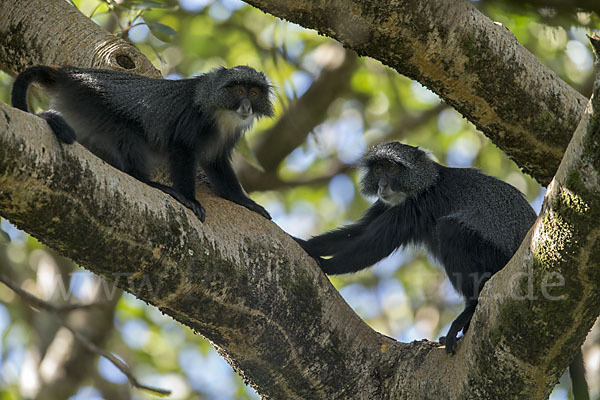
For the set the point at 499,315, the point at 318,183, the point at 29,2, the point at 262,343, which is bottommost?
the point at 499,315

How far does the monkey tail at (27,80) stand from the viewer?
4020mm

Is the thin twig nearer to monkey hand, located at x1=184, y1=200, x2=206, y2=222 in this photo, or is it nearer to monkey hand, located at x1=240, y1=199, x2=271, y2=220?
monkey hand, located at x1=184, y1=200, x2=206, y2=222

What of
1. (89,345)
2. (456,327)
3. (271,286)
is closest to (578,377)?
(456,327)

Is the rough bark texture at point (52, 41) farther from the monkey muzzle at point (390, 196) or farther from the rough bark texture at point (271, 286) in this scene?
the monkey muzzle at point (390, 196)

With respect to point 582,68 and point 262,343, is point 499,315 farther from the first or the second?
point 582,68

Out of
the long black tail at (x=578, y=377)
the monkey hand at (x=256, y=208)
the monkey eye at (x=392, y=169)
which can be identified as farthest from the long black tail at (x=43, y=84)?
the long black tail at (x=578, y=377)

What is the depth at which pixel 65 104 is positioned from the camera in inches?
182

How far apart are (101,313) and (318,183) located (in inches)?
114

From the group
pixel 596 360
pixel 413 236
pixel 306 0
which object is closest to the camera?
pixel 306 0

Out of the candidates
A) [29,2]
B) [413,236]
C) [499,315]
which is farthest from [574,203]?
[29,2]

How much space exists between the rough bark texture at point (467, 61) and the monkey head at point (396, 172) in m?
1.12

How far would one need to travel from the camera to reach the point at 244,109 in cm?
541

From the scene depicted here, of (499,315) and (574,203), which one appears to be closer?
(574,203)

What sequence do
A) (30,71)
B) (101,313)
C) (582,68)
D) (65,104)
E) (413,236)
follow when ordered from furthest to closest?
(582,68), (101,313), (413,236), (65,104), (30,71)
